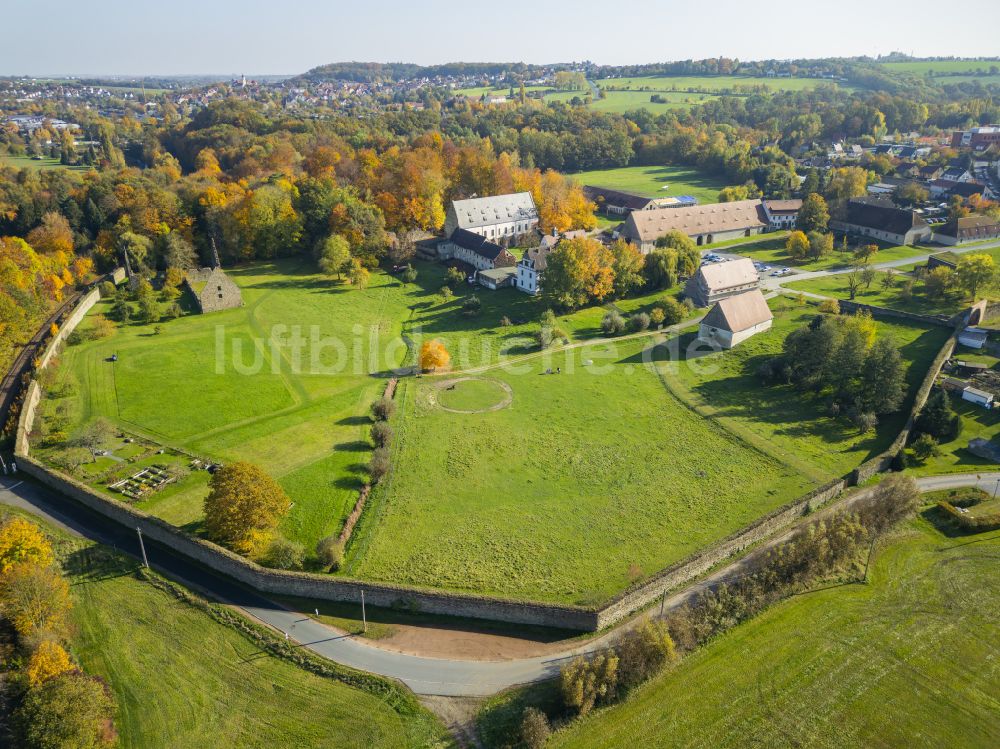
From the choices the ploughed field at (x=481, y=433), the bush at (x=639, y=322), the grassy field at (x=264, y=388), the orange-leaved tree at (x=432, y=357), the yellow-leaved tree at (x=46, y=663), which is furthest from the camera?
the bush at (x=639, y=322)

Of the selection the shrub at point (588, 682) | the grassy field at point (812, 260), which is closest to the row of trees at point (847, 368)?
the grassy field at point (812, 260)

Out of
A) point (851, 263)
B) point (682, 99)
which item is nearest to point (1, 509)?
point (851, 263)

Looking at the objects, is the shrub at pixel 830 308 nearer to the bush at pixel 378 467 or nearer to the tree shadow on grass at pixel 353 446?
the bush at pixel 378 467

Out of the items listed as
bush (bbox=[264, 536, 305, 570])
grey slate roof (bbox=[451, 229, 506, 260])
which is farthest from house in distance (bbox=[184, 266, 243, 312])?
bush (bbox=[264, 536, 305, 570])

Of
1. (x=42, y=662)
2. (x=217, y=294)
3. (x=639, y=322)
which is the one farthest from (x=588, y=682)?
(x=217, y=294)

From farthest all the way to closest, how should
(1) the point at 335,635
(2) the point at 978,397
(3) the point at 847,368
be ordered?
(3) the point at 847,368, (2) the point at 978,397, (1) the point at 335,635

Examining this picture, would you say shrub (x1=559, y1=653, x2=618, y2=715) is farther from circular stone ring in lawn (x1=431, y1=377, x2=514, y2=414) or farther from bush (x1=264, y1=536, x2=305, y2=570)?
circular stone ring in lawn (x1=431, y1=377, x2=514, y2=414)

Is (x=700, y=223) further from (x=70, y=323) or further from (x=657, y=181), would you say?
(x=70, y=323)
